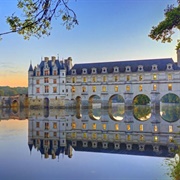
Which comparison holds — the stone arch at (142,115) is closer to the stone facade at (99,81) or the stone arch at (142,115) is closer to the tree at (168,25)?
the stone facade at (99,81)

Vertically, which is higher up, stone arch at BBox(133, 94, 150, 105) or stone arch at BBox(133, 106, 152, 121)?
stone arch at BBox(133, 94, 150, 105)

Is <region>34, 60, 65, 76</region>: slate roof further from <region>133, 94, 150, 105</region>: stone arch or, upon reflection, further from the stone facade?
<region>133, 94, 150, 105</region>: stone arch

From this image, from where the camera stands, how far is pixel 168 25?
8383 millimetres

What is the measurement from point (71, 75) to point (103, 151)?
44544 mm

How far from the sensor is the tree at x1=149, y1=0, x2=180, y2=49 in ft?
26.8

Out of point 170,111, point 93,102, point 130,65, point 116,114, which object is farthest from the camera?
point 93,102

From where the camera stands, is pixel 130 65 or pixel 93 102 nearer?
pixel 130 65

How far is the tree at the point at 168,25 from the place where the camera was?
26.8 feet

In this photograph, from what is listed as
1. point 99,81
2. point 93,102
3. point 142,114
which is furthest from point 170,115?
point 93,102

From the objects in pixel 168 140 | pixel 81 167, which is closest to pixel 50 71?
pixel 168 140

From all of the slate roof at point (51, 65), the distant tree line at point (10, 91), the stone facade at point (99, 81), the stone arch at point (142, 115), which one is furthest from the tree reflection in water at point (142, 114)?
the distant tree line at point (10, 91)

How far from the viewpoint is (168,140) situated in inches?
613

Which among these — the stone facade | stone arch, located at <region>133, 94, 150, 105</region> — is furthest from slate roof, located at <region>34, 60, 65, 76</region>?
stone arch, located at <region>133, 94, 150, 105</region>

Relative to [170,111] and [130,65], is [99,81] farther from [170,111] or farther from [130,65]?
[170,111]
